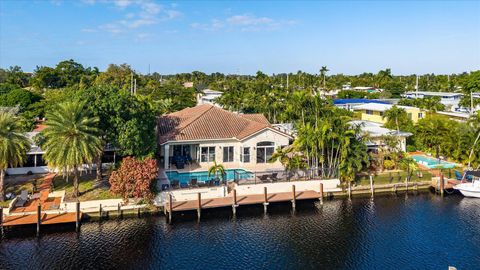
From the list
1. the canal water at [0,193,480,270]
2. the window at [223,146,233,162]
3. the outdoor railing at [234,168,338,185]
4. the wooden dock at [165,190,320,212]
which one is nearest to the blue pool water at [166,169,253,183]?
the outdoor railing at [234,168,338,185]

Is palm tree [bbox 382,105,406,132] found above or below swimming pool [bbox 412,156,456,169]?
above

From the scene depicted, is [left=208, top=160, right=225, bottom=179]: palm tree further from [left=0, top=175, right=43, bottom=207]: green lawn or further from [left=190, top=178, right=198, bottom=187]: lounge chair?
[left=0, top=175, right=43, bottom=207]: green lawn

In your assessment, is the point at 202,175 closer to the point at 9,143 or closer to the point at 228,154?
the point at 228,154

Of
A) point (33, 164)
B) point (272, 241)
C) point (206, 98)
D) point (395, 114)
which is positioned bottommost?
point (272, 241)

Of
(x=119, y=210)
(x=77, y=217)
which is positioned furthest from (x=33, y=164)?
(x=119, y=210)

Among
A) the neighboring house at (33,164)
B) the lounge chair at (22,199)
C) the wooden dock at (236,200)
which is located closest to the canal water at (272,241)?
the wooden dock at (236,200)

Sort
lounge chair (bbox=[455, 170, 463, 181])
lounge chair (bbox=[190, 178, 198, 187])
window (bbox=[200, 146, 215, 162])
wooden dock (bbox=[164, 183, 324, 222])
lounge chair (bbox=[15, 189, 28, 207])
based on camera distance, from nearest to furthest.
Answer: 1. lounge chair (bbox=[15, 189, 28, 207])
2. wooden dock (bbox=[164, 183, 324, 222])
3. lounge chair (bbox=[190, 178, 198, 187])
4. lounge chair (bbox=[455, 170, 463, 181])
5. window (bbox=[200, 146, 215, 162])
